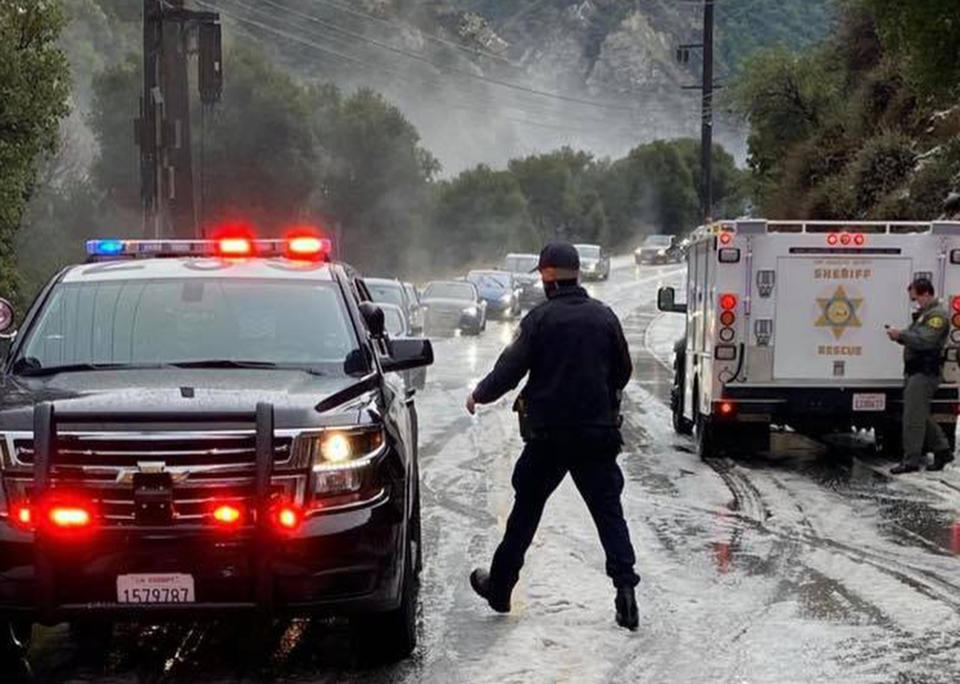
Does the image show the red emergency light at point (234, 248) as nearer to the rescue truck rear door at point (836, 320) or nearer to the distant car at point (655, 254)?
the rescue truck rear door at point (836, 320)

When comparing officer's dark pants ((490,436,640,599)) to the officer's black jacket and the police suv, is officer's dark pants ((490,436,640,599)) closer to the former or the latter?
the officer's black jacket

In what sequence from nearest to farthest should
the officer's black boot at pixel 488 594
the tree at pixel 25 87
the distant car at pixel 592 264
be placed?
1. the officer's black boot at pixel 488 594
2. the tree at pixel 25 87
3. the distant car at pixel 592 264

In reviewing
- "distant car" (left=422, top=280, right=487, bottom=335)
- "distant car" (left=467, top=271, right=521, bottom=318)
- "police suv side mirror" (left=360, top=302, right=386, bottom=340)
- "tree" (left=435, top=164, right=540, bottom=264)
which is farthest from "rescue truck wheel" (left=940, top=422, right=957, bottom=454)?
"tree" (left=435, top=164, right=540, bottom=264)

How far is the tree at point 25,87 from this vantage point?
2138 cm

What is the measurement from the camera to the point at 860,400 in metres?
14.3

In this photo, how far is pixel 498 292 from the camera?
148 ft

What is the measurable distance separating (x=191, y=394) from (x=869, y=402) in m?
9.34

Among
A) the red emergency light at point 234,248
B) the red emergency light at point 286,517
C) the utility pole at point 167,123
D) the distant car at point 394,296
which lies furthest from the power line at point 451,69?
the red emergency light at point 286,517

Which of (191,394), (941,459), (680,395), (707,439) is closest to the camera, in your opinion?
(191,394)

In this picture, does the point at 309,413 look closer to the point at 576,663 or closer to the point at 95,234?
the point at 576,663

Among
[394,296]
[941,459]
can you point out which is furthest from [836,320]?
[394,296]

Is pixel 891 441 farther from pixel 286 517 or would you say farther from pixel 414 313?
pixel 414 313

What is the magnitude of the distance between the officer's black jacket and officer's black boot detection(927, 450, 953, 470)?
7.23 metres

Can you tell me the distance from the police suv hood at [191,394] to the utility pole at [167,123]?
19.1m
